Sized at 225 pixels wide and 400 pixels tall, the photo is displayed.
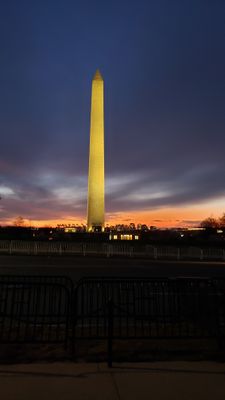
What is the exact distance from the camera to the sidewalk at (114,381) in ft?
15.8

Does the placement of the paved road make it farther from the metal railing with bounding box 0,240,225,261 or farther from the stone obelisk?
the stone obelisk

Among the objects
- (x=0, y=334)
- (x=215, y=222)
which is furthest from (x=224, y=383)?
(x=215, y=222)

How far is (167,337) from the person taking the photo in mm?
6891

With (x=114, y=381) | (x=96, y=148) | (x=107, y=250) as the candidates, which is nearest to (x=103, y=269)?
(x=107, y=250)

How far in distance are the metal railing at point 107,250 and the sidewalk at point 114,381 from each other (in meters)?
25.5

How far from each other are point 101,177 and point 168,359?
1911 inches

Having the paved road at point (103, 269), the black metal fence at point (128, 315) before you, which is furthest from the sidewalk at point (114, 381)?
the paved road at point (103, 269)

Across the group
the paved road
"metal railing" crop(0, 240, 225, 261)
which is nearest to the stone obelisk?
"metal railing" crop(0, 240, 225, 261)

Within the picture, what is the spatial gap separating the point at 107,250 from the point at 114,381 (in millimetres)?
27375

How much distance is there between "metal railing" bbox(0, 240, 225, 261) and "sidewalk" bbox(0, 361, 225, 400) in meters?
25.5

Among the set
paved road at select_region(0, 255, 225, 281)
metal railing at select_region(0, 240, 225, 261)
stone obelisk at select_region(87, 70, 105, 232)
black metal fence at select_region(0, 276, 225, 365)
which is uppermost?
stone obelisk at select_region(87, 70, 105, 232)

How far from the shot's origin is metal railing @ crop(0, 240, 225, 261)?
3169 centimetres

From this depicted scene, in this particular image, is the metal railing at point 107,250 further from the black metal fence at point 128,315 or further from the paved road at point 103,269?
the black metal fence at point 128,315

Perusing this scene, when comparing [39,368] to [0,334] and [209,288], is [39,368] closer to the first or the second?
[0,334]
